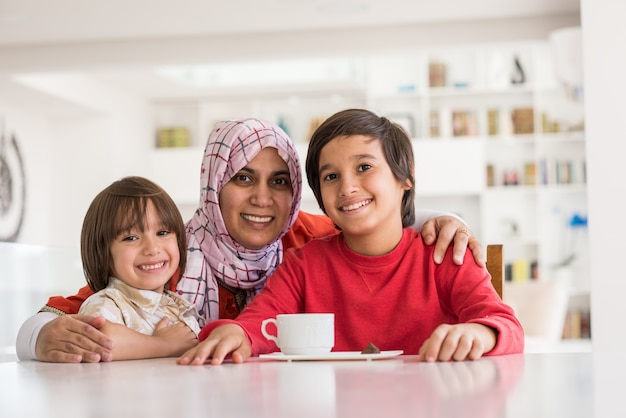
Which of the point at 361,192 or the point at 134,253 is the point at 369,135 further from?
the point at 134,253

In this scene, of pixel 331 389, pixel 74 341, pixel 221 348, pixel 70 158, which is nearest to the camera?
pixel 331 389

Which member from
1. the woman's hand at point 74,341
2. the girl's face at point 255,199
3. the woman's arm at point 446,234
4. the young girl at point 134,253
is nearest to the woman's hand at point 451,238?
the woman's arm at point 446,234

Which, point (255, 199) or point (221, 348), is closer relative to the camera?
point (221, 348)

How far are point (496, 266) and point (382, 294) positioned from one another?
267 mm

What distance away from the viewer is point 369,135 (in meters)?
1.68

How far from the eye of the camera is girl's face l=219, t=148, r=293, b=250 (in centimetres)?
192

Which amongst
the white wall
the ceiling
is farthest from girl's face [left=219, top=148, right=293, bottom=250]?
the white wall

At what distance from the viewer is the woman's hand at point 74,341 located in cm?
142

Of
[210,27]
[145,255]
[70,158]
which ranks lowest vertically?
[145,255]

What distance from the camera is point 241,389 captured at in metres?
0.88

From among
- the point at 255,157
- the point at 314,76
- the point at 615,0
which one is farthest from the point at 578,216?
the point at 255,157

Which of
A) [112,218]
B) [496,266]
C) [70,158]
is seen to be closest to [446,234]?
[496,266]

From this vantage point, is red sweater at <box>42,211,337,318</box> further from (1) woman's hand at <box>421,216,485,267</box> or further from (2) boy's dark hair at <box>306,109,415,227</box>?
(1) woman's hand at <box>421,216,485,267</box>

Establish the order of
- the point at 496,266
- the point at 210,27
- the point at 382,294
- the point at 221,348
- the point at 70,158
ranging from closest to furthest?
the point at 221,348 < the point at 382,294 < the point at 496,266 < the point at 210,27 < the point at 70,158
